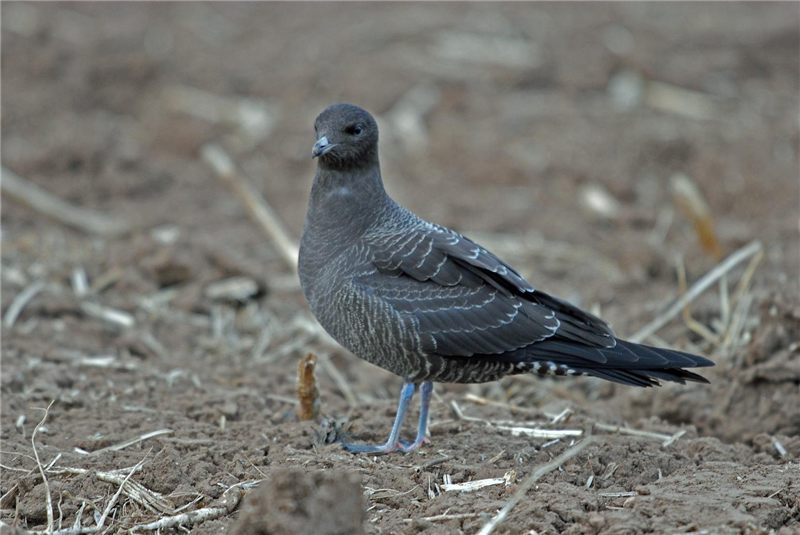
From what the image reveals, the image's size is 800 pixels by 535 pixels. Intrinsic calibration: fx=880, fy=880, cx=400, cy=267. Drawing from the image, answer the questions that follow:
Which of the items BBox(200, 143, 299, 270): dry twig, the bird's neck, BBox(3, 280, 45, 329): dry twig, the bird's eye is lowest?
BBox(3, 280, 45, 329): dry twig

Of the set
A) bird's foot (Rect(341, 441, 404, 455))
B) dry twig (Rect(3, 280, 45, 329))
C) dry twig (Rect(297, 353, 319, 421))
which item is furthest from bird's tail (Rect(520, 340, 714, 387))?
dry twig (Rect(3, 280, 45, 329))

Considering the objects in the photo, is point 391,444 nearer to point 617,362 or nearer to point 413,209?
point 617,362

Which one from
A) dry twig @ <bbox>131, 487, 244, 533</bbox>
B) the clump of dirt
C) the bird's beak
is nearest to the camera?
the clump of dirt

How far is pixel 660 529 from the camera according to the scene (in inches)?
165

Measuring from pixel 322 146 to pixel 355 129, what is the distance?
1.02ft

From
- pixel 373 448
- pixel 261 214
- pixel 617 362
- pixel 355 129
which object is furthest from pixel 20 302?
pixel 617 362

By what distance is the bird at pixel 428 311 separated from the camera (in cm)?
538

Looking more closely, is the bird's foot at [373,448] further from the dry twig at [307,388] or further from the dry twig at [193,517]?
the dry twig at [193,517]

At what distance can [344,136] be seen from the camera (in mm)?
5742

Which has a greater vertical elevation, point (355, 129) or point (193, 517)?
point (355, 129)

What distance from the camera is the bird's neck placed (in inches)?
229

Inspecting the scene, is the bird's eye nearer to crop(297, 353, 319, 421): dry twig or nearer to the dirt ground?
crop(297, 353, 319, 421): dry twig

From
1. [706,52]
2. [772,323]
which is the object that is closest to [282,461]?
[772,323]

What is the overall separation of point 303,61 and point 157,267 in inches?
294
